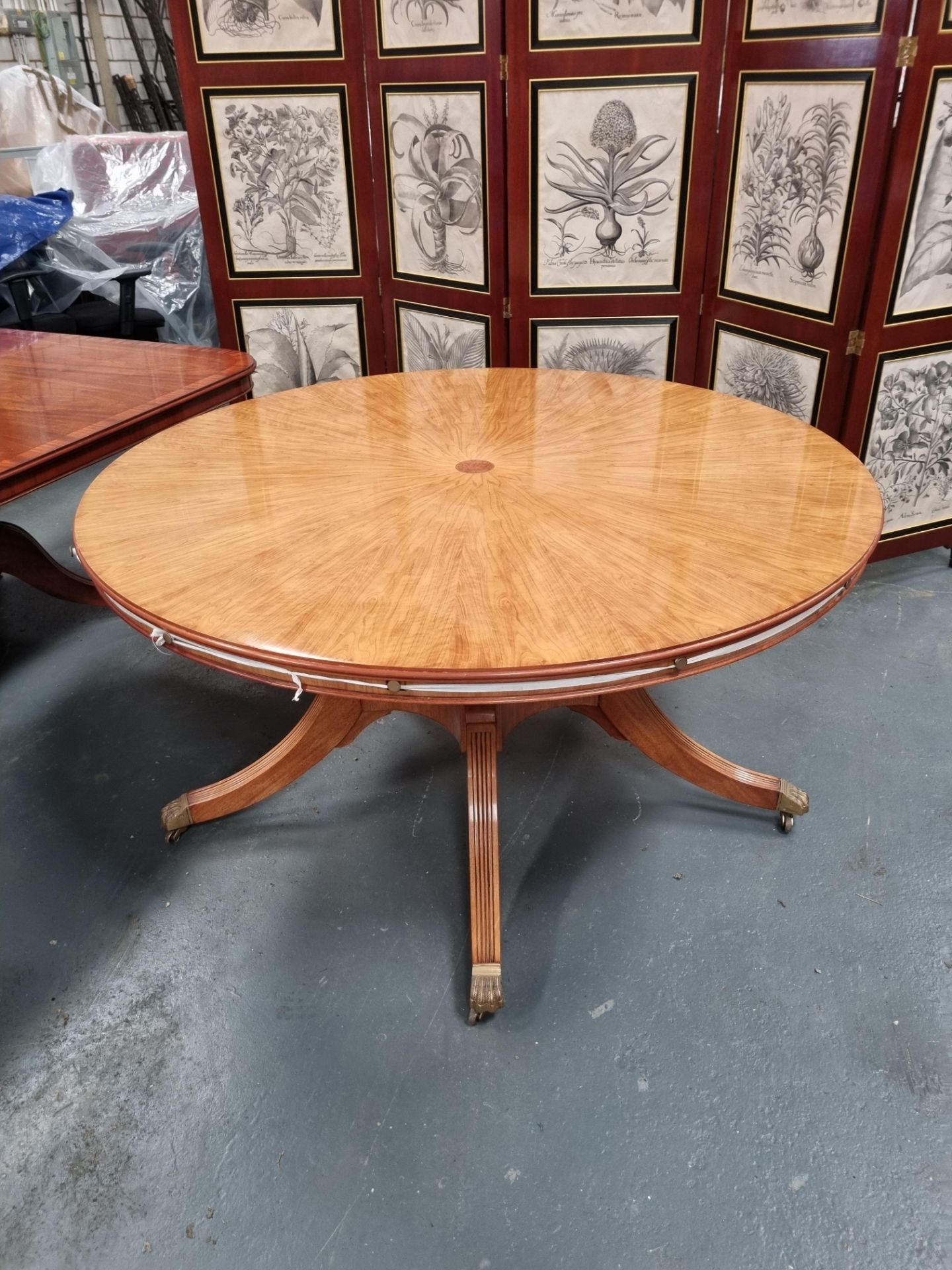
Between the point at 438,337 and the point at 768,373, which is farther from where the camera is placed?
the point at 438,337

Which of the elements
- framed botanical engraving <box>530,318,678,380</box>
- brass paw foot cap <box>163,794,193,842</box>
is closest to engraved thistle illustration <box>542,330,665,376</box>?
framed botanical engraving <box>530,318,678,380</box>

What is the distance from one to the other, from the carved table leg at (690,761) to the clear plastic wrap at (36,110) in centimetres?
444

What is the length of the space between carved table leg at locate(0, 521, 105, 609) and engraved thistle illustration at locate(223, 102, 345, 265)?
46.7 inches

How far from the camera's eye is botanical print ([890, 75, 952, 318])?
1.94 m

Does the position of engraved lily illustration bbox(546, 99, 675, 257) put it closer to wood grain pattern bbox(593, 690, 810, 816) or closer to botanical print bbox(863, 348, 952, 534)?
botanical print bbox(863, 348, 952, 534)

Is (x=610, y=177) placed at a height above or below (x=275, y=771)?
above

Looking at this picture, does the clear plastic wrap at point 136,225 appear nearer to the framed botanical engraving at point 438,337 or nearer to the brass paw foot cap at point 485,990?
the framed botanical engraving at point 438,337

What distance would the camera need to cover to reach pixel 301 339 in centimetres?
294

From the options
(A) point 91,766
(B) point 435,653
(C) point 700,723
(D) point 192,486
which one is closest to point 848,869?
(C) point 700,723

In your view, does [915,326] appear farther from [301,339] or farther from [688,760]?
[301,339]

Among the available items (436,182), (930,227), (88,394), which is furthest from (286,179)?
(930,227)

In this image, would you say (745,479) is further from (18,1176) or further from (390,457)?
(18,1176)

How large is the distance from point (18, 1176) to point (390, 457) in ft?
3.85

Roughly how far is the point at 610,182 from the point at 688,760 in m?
1.65
